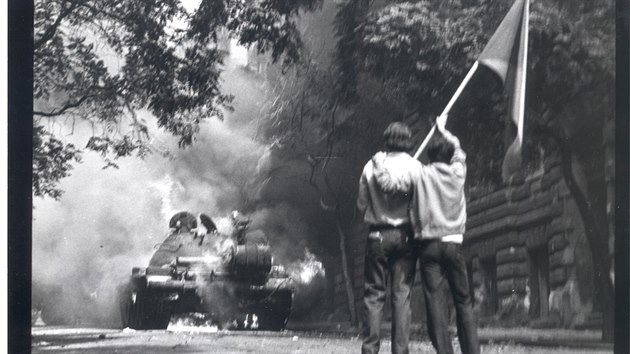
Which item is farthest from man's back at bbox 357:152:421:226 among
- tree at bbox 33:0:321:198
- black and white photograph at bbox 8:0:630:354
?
tree at bbox 33:0:321:198

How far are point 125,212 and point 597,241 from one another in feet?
13.3

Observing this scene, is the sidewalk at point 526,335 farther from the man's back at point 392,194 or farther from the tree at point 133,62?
the tree at point 133,62

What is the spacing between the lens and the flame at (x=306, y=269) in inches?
333

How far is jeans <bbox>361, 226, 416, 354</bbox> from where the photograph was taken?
678 centimetres

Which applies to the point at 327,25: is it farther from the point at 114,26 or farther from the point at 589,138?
the point at 589,138

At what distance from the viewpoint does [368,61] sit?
8750 millimetres

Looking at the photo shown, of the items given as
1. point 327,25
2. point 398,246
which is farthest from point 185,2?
point 398,246

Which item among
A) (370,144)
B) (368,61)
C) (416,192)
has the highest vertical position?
(368,61)

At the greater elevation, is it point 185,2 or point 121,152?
point 185,2

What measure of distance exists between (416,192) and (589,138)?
2530mm

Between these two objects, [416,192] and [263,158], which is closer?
[416,192]

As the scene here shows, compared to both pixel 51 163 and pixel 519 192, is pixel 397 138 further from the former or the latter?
pixel 51 163

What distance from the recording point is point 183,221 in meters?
8.34

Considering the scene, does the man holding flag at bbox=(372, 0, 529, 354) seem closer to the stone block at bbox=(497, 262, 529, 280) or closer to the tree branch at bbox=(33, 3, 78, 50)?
the stone block at bbox=(497, 262, 529, 280)
